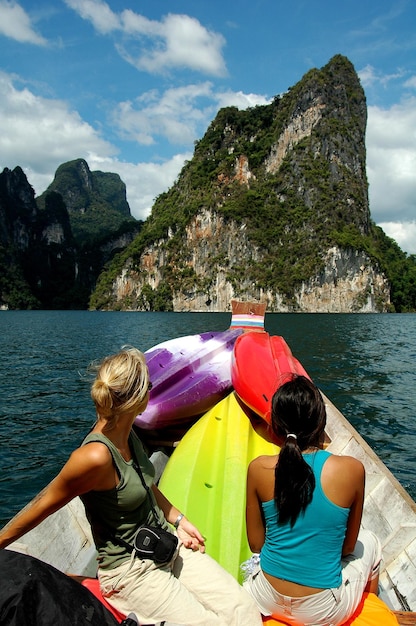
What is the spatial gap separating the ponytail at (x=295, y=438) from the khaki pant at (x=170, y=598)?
46 centimetres

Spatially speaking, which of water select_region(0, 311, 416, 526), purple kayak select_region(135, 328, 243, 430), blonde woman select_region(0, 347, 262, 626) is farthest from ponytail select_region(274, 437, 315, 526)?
purple kayak select_region(135, 328, 243, 430)

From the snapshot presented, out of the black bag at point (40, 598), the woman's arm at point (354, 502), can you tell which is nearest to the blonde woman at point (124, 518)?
the black bag at point (40, 598)

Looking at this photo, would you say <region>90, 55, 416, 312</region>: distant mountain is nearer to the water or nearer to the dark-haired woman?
the water

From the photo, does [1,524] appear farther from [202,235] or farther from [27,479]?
[202,235]

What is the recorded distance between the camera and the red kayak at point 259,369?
4730mm

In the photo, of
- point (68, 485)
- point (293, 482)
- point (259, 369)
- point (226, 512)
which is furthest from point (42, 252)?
point (293, 482)

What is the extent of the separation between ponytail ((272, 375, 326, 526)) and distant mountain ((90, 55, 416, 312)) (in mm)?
99119

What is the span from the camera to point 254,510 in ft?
8.12

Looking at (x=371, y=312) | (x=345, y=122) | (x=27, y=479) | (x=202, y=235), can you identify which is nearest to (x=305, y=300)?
(x=371, y=312)

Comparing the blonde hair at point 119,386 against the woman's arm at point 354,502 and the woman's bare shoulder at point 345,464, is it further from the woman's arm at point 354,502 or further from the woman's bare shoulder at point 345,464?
the woman's arm at point 354,502

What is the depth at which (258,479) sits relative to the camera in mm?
2381

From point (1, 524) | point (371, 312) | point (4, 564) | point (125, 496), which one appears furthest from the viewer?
point (371, 312)

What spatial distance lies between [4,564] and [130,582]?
29.7 inches

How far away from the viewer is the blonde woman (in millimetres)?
2172
